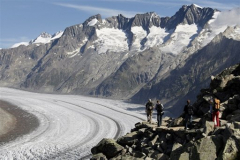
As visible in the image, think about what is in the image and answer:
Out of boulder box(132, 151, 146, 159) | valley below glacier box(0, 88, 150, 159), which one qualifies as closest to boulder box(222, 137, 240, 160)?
boulder box(132, 151, 146, 159)

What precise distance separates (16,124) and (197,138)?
144 ft

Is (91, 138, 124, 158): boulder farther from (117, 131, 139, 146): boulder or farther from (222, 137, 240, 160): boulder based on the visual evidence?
(222, 137, 240, 160): boulder

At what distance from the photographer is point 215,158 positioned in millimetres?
18781

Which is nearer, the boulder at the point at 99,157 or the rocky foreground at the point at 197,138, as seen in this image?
the rocky foreground at the point at 197,138

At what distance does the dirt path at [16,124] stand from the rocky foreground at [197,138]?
22.3 m

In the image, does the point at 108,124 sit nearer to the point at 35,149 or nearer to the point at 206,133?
the point at 35,149

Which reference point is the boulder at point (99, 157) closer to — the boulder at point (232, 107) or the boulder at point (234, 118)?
the boulder at point (234, 118)

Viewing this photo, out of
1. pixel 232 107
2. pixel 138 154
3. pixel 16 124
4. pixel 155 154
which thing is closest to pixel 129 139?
pixel 138 154

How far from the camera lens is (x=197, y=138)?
848 inches

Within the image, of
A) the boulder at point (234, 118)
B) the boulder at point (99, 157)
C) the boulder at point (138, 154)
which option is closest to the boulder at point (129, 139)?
the boulder at point (99, 157)

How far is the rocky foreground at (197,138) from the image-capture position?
1900cm

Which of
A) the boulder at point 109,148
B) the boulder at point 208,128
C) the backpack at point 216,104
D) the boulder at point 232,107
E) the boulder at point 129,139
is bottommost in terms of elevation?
the boulder at point 109,148

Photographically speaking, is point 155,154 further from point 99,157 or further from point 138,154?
point 99,157

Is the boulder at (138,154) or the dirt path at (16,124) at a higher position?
the boulder at (138,154)
